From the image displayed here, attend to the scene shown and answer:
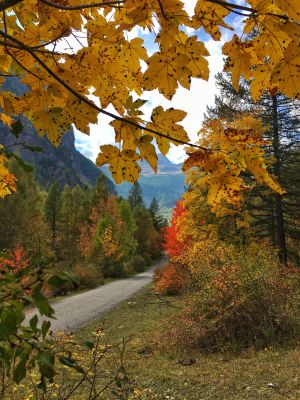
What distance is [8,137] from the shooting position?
4936 inches

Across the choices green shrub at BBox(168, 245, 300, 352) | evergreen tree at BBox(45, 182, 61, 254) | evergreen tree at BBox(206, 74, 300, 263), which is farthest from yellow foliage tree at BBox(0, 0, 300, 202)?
evergreen tree at BBox(45, 182, 61, 254)

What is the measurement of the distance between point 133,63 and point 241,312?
771 centimetres

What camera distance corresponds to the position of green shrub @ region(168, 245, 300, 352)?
25.2 feet

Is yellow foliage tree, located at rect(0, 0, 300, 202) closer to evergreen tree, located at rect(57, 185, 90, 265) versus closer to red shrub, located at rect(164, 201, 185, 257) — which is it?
red shrub, located at rect(164, 201, 185, 257)

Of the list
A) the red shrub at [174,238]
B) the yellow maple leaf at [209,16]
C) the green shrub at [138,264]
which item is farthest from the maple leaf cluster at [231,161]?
the green shrub at [138,264]

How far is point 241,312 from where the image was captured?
26.5 ft

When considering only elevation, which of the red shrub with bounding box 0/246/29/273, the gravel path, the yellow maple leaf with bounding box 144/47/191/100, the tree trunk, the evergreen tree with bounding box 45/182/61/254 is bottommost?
the gravel path

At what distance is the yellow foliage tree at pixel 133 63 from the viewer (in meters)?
0.80

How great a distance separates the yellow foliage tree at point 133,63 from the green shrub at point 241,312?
7.28 m

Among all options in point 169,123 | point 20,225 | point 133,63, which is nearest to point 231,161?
point 169,123

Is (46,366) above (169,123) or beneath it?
beneath

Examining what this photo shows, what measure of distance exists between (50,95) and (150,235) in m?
50.8

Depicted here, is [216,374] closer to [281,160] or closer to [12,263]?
[12,263]

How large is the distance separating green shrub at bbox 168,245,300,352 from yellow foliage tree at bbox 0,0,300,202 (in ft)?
23.9
